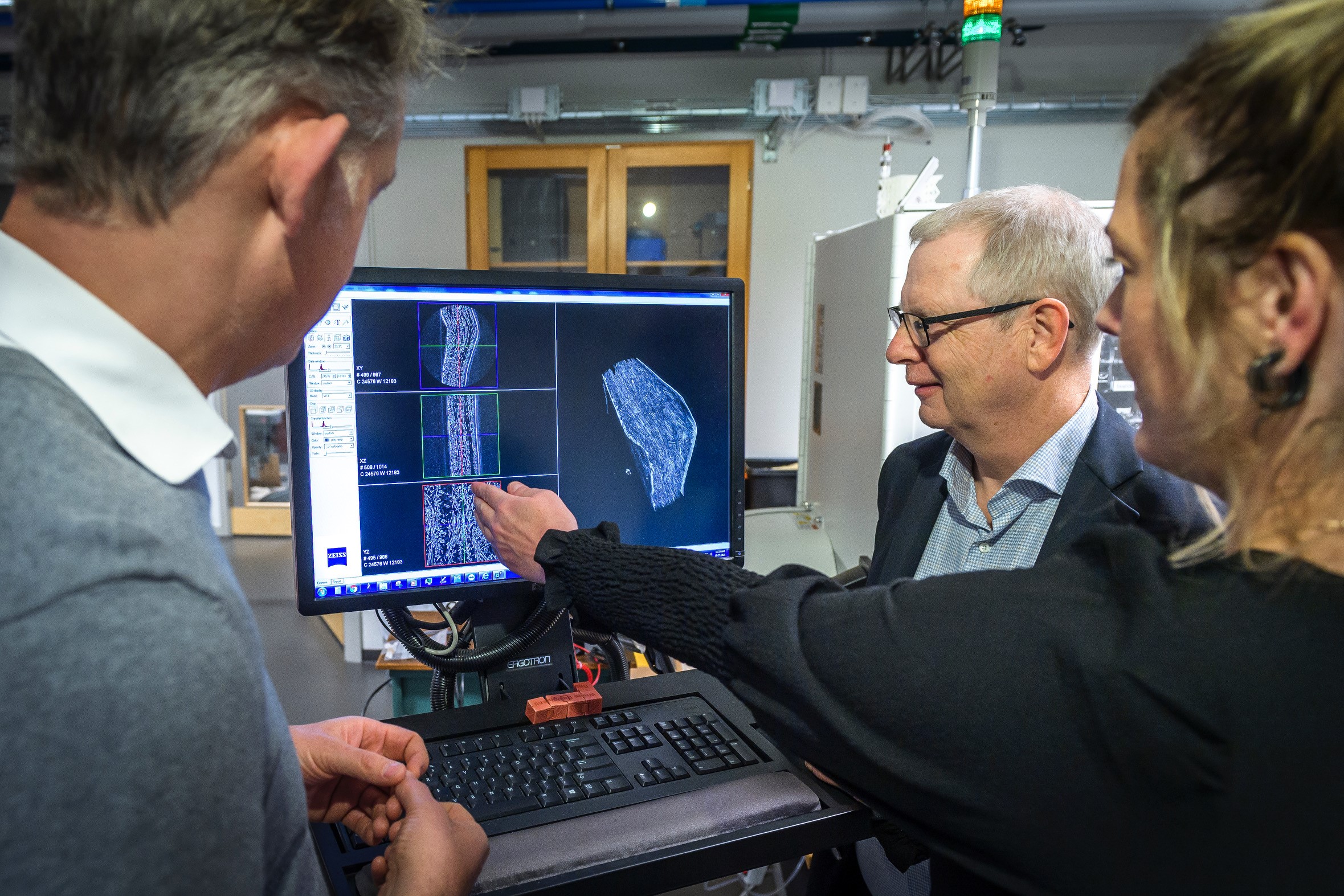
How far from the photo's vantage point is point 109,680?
1.27 ft

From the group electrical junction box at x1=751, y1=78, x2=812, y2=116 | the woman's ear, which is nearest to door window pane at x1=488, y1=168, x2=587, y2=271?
electrical junction box at x1=751, y1=78, x2=812, y2=116

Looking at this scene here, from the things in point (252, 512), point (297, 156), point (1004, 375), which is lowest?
point (252, 512)

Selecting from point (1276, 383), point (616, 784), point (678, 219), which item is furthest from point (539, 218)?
point (1276, 383)

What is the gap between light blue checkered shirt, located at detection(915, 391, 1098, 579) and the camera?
124 centimetres

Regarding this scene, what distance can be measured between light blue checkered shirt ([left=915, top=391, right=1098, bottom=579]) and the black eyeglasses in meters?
0.18

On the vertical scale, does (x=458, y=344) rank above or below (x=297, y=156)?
below

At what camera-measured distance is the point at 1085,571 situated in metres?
0.63

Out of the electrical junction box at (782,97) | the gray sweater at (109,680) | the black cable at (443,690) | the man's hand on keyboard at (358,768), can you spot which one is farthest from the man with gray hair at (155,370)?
the electrical junction box at (782,97)

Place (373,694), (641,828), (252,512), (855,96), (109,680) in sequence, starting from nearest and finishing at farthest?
(109,680)
(641,828)
(373,694)
(855,96)
(252,512)

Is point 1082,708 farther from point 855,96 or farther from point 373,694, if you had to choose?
point 855,96

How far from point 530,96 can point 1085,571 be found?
14.3 ft

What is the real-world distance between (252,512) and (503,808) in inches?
174

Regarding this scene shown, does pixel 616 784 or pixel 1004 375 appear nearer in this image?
pixel 616 784

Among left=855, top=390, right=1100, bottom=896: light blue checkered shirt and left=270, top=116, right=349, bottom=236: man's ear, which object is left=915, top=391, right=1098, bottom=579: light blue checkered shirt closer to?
left=855, top=390, right=1100, bottom=896: light blue checkered shirt
